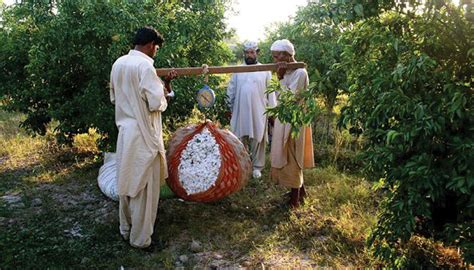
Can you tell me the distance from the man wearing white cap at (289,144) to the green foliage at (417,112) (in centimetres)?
157

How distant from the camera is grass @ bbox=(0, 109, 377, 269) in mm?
3959

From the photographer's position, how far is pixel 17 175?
6266 mm

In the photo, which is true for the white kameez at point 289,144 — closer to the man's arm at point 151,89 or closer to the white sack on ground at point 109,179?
the man's arm at point 151,89

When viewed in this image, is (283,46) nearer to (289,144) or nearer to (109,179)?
(289,144)

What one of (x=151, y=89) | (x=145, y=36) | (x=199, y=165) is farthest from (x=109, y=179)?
(x=145, y=36)

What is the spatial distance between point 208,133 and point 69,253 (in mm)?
1588

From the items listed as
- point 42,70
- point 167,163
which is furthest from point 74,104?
point 167,163

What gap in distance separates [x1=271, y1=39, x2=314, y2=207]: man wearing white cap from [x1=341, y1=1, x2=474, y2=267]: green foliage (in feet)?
5.14

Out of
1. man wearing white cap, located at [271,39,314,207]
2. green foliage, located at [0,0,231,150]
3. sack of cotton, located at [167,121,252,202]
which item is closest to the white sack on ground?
green foliage, located at [0,0,231,150]

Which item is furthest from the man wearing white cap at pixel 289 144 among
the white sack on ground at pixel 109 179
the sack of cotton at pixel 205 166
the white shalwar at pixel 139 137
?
the white sack on ground at pixel 109 179

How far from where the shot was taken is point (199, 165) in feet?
14.1

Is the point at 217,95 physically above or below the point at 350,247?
above

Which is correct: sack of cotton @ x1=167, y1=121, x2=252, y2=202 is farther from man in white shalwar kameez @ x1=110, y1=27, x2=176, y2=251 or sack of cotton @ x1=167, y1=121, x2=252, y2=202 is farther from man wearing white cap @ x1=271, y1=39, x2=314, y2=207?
man wearing white cap @ x1=271, y1=39, x2=314, y2=207

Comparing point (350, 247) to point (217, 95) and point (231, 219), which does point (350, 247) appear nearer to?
point (231, 219)
